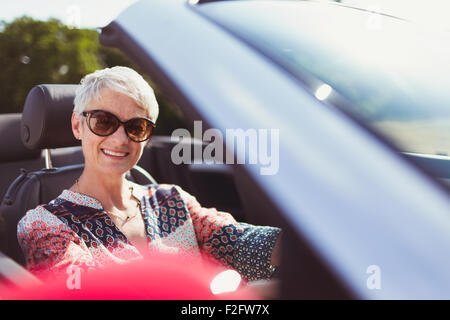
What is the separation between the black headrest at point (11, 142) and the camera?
2936 millimetres

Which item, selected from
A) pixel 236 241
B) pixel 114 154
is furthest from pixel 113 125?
pixel 236 241

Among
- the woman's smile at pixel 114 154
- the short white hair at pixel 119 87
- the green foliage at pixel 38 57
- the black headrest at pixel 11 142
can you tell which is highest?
the green foliage at pixel 38 57

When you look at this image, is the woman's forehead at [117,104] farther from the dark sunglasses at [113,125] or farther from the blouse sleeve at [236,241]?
the blouse sleeve at [236,241]

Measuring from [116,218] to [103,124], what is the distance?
43cm

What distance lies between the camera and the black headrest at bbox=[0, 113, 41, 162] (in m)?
2.94

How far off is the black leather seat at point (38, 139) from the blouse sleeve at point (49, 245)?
40cm

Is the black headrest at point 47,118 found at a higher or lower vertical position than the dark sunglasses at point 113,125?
higher

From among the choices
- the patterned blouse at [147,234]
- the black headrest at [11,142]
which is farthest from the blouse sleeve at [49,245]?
the black headrest at [11,142]

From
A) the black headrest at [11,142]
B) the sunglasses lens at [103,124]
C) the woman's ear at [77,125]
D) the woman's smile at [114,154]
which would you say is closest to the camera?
the sunglasses lens at [103,124]

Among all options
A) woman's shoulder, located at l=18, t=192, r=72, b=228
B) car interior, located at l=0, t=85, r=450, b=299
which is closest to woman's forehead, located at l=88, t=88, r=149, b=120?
car interior, located at l=0, t=85, r=450, b=299

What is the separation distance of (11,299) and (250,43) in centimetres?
77

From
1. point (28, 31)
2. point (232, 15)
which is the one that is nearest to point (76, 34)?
point (28, 31)

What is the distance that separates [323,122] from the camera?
0.91m

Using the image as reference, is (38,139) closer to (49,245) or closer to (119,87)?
(119,87)
